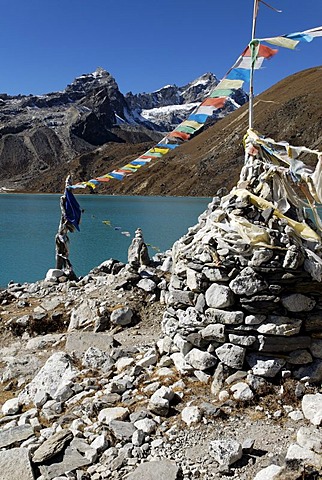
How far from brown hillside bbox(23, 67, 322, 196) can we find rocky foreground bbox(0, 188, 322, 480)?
127364mm

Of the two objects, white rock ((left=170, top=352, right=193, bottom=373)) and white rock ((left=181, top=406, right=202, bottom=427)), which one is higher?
white rock ((left=170, top=352, right=193, bottom=373))

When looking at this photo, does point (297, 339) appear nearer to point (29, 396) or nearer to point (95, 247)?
point (29, 396)

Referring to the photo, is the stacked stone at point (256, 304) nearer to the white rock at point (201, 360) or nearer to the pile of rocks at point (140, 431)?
the white rock at point (201, 360)

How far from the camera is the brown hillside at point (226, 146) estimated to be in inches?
5635

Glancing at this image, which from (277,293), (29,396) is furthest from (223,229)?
(29,396)

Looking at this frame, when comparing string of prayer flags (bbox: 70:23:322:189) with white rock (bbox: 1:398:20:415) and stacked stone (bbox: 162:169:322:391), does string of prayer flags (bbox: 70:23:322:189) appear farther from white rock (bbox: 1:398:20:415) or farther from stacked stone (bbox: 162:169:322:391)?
white rock (bbox: 1:398:20:415)

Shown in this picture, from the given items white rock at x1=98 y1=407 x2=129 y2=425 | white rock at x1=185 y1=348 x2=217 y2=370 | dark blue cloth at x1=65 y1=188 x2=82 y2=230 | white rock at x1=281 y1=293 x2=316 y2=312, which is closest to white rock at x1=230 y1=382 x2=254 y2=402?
white rock at x1=185 y1=348 x2=217 y2=370

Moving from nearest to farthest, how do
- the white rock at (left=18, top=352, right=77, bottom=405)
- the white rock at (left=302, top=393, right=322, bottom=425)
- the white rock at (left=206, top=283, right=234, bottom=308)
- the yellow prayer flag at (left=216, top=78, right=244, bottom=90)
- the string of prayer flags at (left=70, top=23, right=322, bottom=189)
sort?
1. the white rock at (left=302, top=393, right=322, bottom=425)
2. the white rock at (left=206, top=283, right=234, bottom=308)
3. the string of prayer flags at (left=70, top=23, right=322, bottom=189)
4. the white rock at (left=18, top=352, right=77, bottom=405)
5. the yellow prayer flag at (left=216, top=78, right=244, bottom=90)

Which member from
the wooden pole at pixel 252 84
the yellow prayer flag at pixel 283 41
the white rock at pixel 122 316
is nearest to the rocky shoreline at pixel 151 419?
the white rock at pixel 122 316

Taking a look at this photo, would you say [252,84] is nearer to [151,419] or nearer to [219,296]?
[219,296]

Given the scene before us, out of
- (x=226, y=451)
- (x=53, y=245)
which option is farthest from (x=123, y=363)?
(x=53, y=245)

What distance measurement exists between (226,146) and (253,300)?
6161 inches

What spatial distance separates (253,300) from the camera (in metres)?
6.52

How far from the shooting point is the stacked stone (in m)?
6.53
